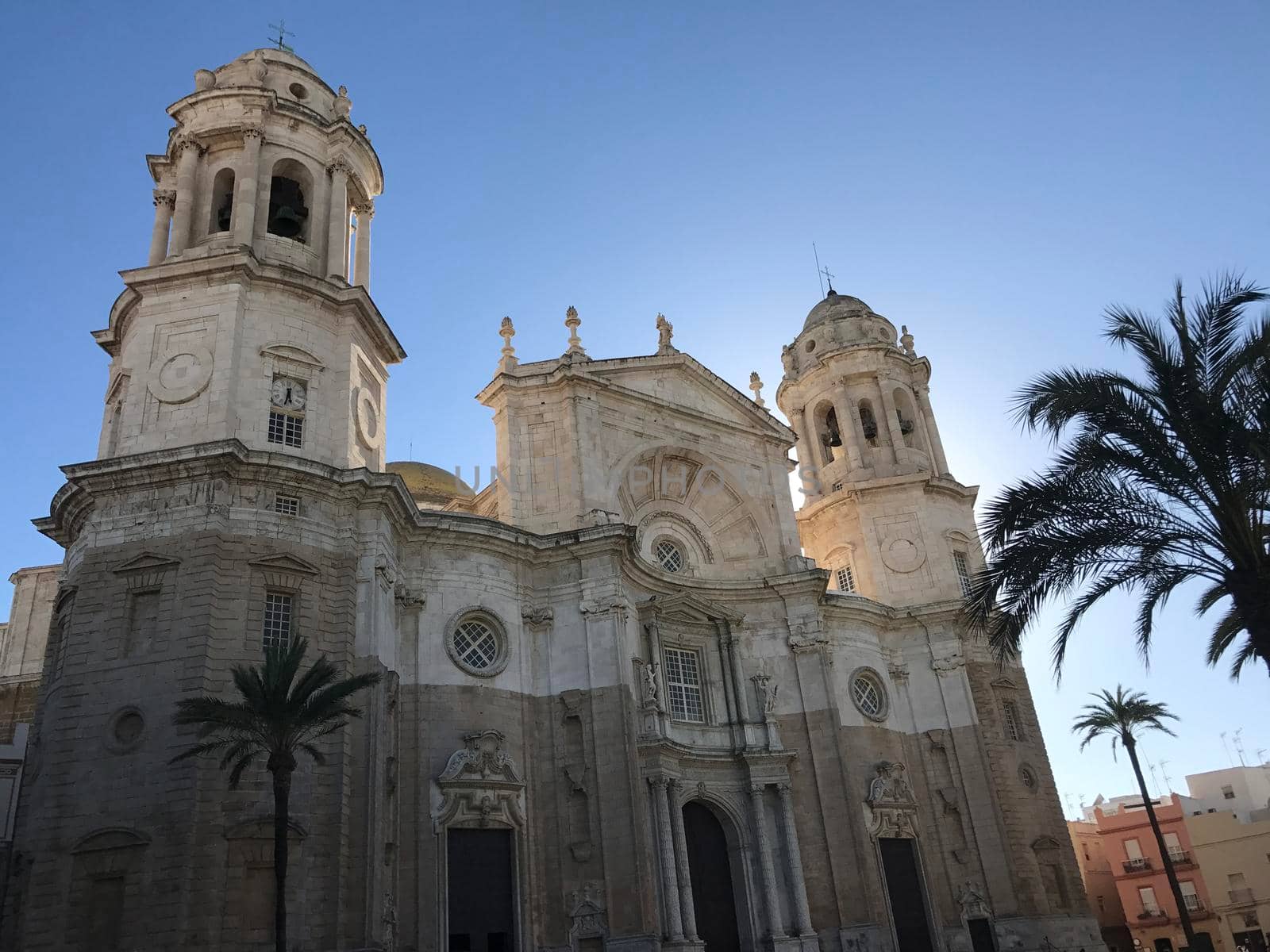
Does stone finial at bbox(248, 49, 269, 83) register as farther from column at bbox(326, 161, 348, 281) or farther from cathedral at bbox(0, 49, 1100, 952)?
column at bbox(326, 161, 348, 281)

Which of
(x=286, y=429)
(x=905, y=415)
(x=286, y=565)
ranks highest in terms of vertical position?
(x=905, y=415)

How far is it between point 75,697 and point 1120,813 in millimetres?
55206

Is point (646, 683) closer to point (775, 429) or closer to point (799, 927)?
point (799, 927)

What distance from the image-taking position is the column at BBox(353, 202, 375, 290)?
100 feet

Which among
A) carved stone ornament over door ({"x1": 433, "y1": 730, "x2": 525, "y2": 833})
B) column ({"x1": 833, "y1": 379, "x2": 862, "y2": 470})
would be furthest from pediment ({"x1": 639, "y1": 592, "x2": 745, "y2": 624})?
column ({"x1": 833, "y1": 379, "x2": 862, "y2": 470})

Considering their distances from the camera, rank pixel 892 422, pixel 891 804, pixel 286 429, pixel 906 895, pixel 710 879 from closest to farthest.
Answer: pixel 286 429, pixel 710 879, pixel 906 895, pixel 891 804, pixel 892 422

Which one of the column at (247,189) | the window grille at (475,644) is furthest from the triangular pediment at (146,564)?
the column at (247,189)

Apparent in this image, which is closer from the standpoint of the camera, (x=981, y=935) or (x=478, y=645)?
(x=478, y=645)

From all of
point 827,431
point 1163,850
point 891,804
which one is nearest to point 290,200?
point 827,431

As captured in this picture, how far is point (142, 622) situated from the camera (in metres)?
22.1

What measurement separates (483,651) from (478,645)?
0.22m

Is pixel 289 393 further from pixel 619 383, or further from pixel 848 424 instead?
pixel 848 424

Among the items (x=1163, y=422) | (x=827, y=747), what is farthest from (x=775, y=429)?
(x=1163, y=422)

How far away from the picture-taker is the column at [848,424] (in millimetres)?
40500
